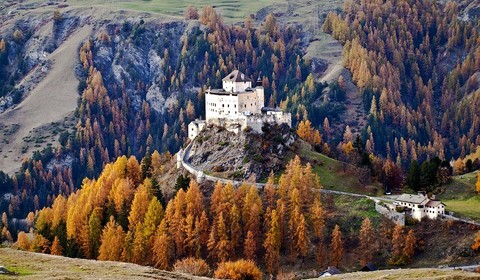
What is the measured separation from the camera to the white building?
5217 inches

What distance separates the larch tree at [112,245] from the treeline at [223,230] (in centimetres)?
19

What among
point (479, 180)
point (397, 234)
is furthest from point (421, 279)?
point (479, 180)

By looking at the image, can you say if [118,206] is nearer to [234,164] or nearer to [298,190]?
[234,164]

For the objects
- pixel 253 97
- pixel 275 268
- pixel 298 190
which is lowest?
pixel 275 268

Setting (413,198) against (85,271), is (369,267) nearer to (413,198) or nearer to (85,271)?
(413,198)

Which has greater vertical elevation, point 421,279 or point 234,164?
point 421,279

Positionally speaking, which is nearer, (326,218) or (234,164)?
(326,218)

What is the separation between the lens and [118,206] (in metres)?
152

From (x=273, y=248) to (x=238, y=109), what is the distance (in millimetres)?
38494

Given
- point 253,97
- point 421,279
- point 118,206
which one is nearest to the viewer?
point 421,279

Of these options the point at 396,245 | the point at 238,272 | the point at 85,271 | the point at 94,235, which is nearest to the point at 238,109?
the point at 94,235

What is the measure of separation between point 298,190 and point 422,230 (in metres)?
24.9

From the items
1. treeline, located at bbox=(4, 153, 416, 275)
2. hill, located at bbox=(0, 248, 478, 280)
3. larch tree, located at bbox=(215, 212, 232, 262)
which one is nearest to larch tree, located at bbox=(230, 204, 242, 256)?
treeline, located at bbox=(4, 153, 416, 275)

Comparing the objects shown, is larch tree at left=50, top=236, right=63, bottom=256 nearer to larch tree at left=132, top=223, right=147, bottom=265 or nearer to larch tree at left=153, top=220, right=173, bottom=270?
larch tree at left=132, top=223, right=147, bottom=265
